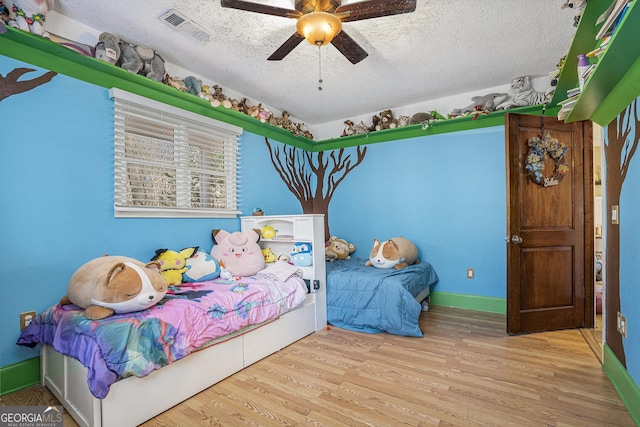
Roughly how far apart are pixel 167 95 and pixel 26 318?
191cm

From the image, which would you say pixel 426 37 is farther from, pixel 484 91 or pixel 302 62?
pixel 484 91

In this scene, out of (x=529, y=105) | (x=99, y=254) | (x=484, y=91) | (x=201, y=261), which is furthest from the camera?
(x=484, y=91)

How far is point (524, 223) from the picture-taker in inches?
110

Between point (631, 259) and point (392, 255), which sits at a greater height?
point (631, 259)

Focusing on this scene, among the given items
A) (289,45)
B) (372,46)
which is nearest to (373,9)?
(289,45)

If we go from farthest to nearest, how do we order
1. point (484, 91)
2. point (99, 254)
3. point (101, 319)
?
1. point (484, 91)
2. point (99, 254)
3. point (101, 319)

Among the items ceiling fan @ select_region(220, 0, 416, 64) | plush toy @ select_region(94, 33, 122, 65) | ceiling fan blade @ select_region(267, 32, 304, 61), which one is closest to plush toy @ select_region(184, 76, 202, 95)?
plush toy @ select_region(94, 33, 122, 65)

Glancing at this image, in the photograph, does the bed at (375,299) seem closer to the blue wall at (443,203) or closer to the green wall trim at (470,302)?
the green wall trim at (470,302)

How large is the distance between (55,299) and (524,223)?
147 inches

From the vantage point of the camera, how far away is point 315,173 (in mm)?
4598

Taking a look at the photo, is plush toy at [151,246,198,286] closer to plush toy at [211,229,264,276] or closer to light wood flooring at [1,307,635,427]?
plush toy at [211,229,264,276]

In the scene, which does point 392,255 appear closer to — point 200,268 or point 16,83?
point 200,268

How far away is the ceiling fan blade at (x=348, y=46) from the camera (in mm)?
1962

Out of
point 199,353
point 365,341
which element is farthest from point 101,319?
point 365,341
